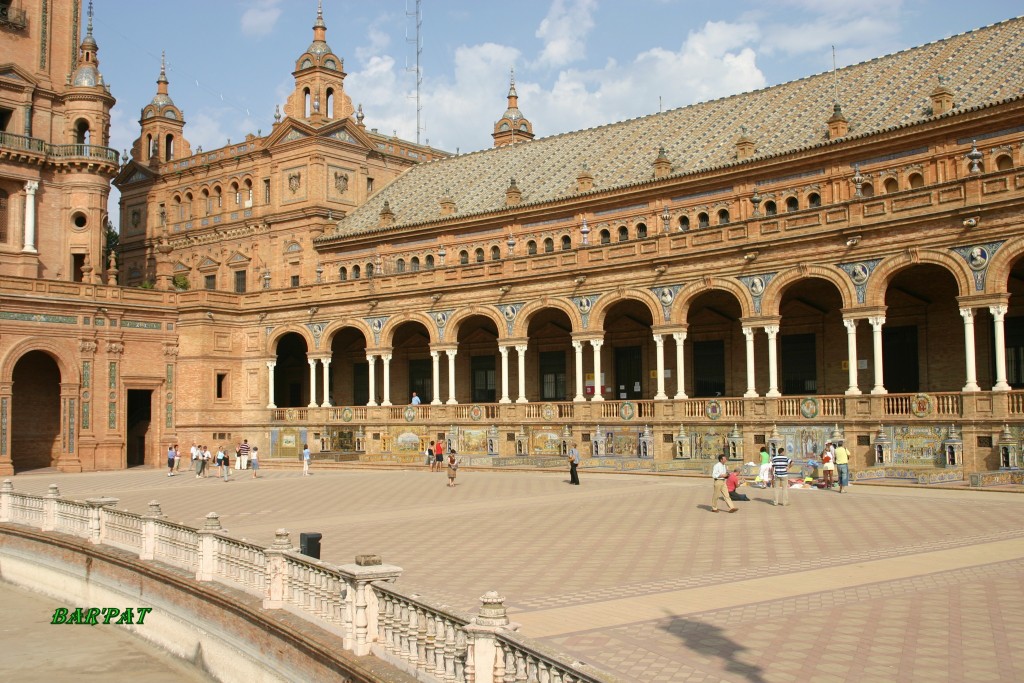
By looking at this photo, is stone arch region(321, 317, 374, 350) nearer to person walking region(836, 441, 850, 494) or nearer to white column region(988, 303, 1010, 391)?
person walking region(836, 441, 850, 494)

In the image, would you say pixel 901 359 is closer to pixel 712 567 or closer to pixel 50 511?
pixel 712 567

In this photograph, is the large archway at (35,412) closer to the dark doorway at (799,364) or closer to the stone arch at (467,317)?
→ the stone arch at (467,317)

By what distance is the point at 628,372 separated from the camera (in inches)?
1666

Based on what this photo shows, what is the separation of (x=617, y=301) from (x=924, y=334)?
10530mm

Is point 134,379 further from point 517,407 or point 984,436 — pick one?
point 984,436

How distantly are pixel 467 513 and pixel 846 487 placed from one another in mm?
10337

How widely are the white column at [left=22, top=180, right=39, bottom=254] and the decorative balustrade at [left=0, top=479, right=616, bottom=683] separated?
34414 mm

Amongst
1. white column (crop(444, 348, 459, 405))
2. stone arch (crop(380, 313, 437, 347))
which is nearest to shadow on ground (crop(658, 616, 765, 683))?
white column (crop(444, 348, 459, 405))

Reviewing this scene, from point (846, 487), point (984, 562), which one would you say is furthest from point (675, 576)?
point (846, 487)

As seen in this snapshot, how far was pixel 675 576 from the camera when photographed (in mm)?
14273

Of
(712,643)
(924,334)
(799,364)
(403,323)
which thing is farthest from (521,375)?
(712,643)

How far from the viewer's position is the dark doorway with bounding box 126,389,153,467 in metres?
48.9

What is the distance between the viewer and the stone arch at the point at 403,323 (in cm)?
4312

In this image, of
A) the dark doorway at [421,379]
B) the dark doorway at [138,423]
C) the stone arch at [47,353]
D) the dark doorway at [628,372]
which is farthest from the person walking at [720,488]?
the dark doorway at [138,423]
